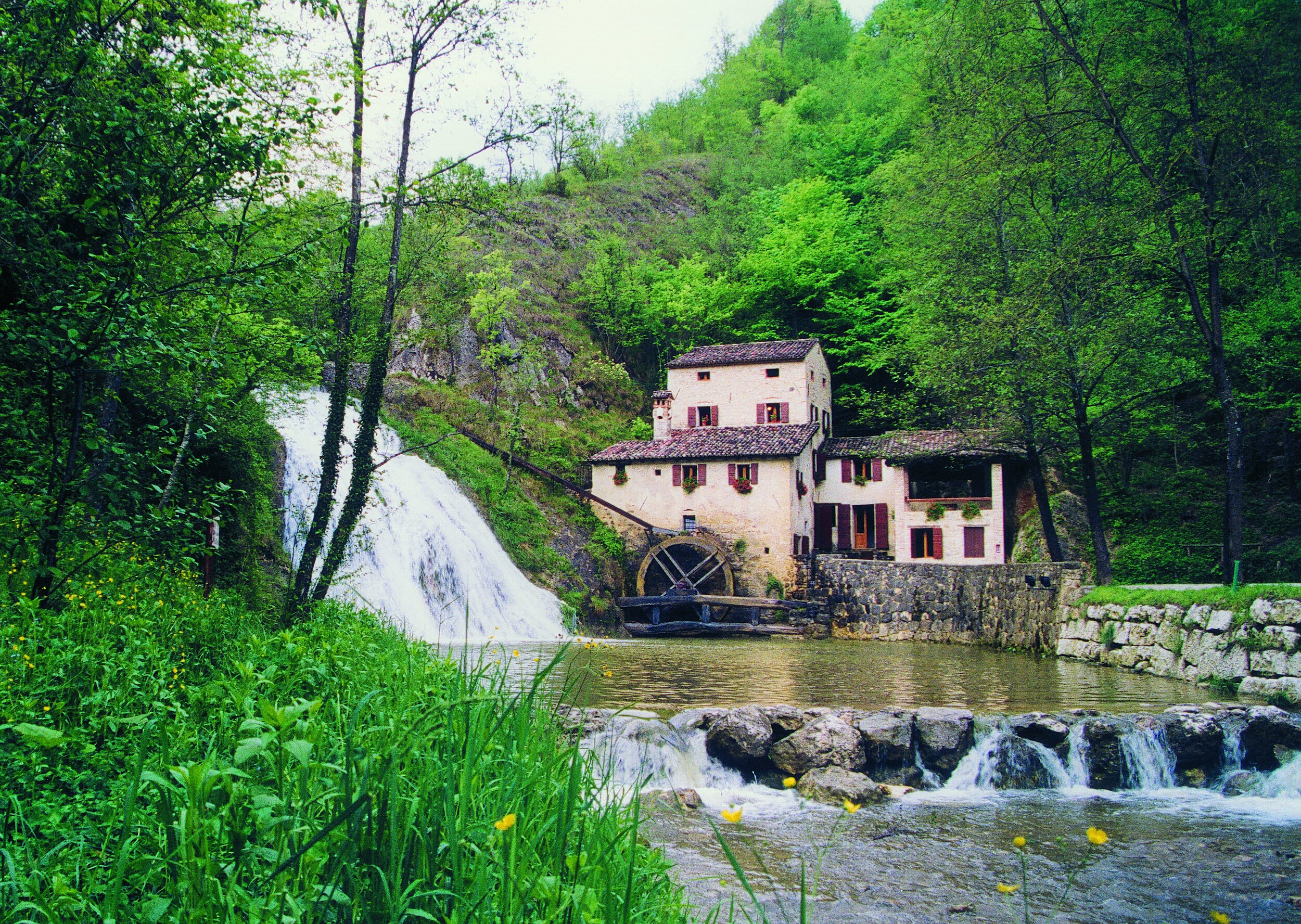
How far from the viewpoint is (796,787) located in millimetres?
8109

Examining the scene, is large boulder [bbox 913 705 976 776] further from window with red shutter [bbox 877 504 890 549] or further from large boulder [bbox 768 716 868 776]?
window with red shutter [bbox 877 504 890 549]

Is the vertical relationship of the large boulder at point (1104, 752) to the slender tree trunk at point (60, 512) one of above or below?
below

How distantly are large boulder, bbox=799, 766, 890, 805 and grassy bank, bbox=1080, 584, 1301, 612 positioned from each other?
320 inches

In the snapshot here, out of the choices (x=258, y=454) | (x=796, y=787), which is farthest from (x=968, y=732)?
(x=258, y=454)

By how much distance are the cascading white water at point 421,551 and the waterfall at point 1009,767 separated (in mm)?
9415

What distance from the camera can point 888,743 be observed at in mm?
8531

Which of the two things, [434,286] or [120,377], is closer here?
[120,377]

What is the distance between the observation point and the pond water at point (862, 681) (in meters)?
10.9

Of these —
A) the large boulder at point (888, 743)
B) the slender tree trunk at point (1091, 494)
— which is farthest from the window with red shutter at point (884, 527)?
the large boulder at point (888, 743)

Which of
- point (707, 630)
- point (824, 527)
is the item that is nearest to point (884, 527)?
point (824, 527)

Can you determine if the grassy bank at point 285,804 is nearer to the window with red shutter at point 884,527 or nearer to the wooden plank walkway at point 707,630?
the wooden plank walkway at point 707,630

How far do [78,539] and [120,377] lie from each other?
15.2 feet

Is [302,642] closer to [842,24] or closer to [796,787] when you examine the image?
[796,787]

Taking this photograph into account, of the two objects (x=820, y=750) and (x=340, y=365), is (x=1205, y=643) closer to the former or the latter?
(x=820, y=750)
